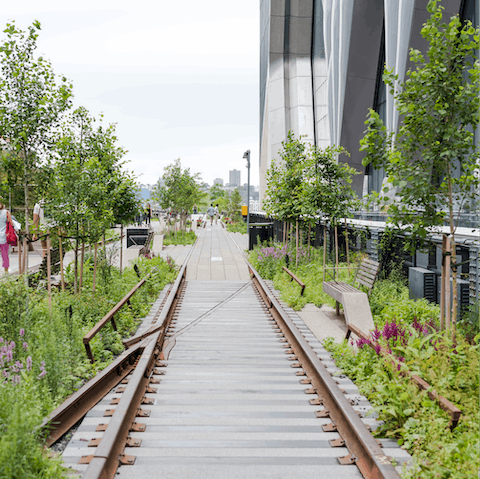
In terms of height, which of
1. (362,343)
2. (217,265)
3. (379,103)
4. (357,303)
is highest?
(379,103)

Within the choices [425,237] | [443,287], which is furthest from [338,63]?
[443,287]

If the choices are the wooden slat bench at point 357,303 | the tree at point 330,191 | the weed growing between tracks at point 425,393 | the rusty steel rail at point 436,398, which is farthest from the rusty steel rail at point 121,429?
the tree at point 330,191

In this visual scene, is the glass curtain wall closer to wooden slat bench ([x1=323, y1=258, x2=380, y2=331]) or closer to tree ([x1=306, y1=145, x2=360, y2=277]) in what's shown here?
tree ([x1=306, y1=145, x2=360, y2=277])

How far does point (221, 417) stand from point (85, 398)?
1.41m

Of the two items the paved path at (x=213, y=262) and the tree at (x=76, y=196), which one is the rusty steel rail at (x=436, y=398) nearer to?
the tree at (x=76, y=196)

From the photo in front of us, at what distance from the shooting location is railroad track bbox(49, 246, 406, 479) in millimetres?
3318

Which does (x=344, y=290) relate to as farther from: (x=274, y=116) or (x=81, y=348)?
(x=274, y=116)

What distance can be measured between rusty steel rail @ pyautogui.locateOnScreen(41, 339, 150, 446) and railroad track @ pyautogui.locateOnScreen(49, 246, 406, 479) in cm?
1

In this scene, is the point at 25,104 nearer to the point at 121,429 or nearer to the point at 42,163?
the point at 42,163

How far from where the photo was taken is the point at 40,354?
4906mm

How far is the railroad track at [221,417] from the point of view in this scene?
3.32 metres

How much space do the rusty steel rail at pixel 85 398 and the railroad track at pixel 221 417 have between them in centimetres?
1

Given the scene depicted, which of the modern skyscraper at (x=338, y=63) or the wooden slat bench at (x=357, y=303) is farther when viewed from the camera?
the modern skyscraper at (x=338, y=63)

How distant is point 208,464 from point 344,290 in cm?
545
